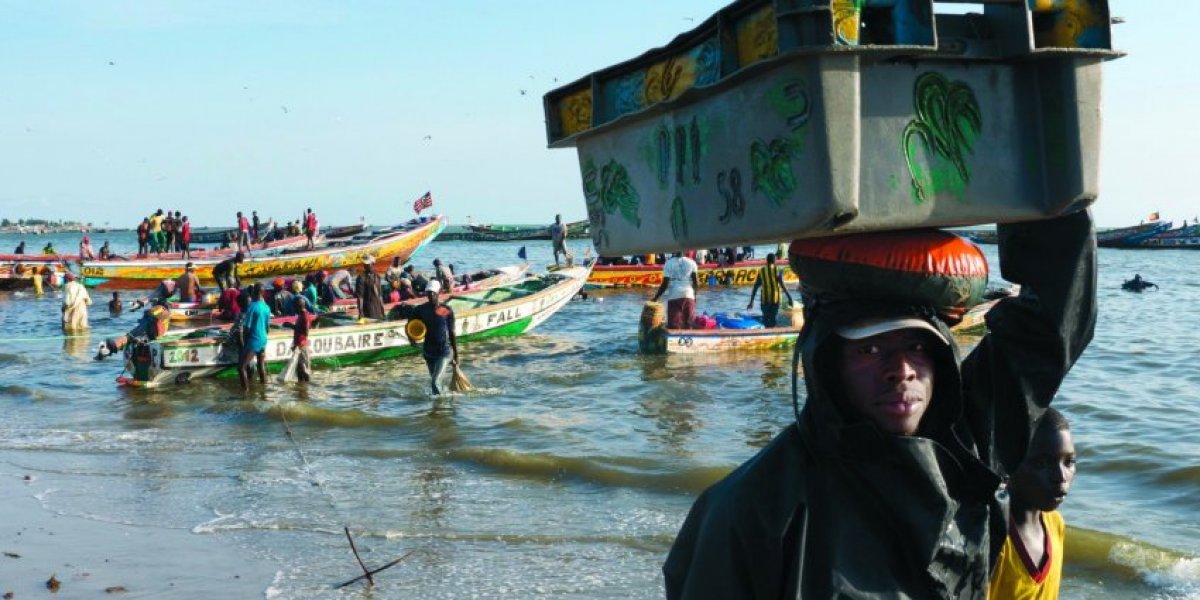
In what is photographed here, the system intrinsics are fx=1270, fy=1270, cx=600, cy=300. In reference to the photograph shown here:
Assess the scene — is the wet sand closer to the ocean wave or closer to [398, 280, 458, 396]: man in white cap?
the ocean wave

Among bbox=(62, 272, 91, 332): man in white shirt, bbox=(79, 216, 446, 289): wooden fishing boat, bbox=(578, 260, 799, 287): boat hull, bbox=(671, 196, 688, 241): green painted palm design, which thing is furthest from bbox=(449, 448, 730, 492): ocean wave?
bbox=(79, 216, 446, 289): wooden fishing boat

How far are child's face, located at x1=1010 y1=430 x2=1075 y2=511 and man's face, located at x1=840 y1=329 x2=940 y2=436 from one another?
4.95 feet

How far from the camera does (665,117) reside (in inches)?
107

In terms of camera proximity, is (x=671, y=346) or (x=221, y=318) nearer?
(x=671, y=346)

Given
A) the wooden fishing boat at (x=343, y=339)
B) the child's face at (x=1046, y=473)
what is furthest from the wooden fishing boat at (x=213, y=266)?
the child's face at (x=1046, y=473)

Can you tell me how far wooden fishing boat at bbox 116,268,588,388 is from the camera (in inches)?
736

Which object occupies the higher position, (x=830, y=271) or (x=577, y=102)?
(x=577, y=102)

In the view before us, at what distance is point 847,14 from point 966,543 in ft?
3.17

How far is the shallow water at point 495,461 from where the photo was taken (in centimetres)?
897

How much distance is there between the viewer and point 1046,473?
3.93 m

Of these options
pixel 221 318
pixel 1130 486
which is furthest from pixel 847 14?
pixel 221 318

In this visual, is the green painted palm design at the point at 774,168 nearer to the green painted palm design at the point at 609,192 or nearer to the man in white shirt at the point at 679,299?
the green painted palm design at the point at 609,192

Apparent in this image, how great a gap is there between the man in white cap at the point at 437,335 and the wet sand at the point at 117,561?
6640mm

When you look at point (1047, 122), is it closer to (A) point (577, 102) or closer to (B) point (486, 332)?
(A) point (577, 102)
